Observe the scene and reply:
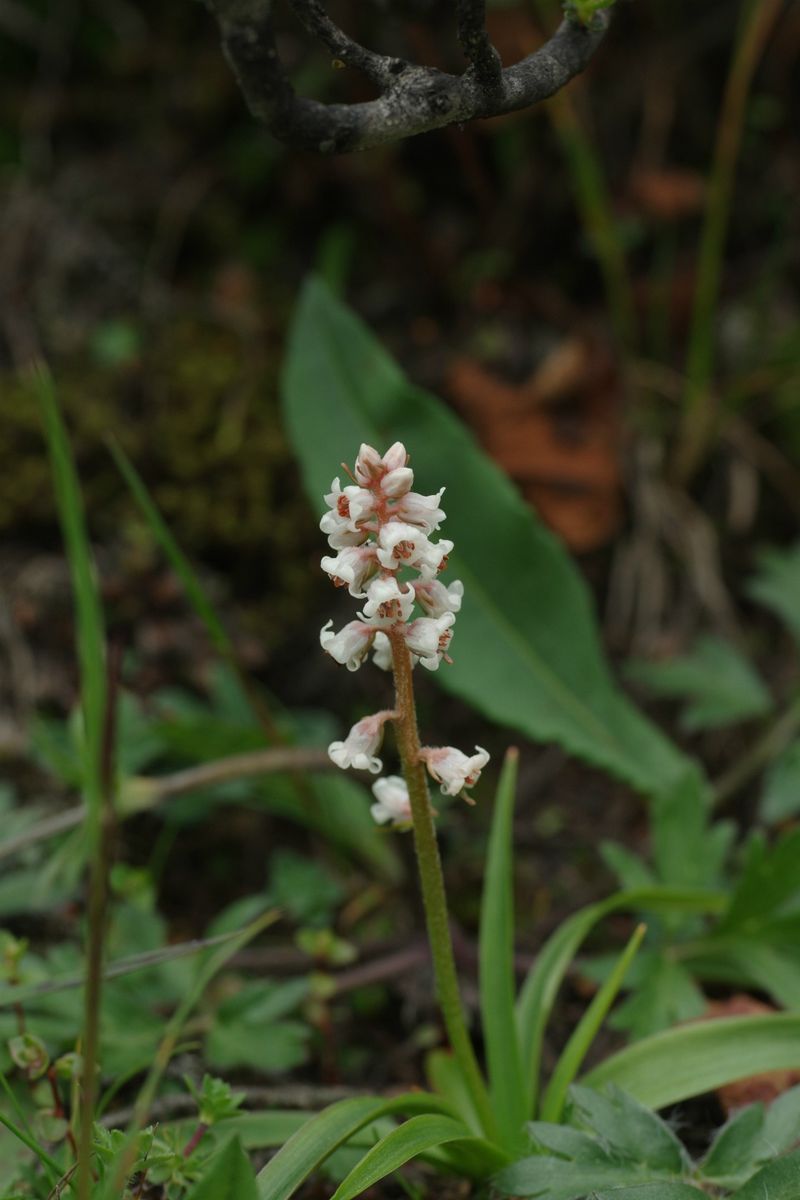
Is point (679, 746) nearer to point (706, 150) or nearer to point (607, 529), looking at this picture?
point (607, 529)

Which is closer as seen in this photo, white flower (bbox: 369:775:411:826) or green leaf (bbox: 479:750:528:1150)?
white flower (bbox: 369:775:411:826)

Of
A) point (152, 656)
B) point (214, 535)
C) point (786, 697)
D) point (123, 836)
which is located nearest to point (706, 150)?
point (786, 697)

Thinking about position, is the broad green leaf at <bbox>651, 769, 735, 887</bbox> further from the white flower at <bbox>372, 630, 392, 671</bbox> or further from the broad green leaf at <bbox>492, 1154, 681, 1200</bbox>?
the white flower at <bbox>372, 630, 392, 671</bbox>

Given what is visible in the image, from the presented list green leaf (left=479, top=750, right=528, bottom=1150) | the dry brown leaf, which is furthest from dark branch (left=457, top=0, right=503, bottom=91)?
the dry brown leaf

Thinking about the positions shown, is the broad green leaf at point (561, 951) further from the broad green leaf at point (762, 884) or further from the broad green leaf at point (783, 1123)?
the broad green leaf at point (783, 1123)

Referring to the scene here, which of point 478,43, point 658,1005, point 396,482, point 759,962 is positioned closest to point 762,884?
point 759,962

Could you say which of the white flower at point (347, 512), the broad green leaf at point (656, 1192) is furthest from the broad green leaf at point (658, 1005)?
the white flower at point (347, 512)
